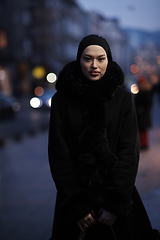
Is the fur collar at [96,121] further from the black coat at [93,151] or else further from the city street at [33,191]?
the city street at [33,191]

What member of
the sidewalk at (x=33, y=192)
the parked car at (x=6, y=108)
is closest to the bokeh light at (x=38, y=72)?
the parked car at (x=6, y=108)

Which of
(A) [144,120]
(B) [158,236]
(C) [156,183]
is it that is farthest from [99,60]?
(A) [144,120]

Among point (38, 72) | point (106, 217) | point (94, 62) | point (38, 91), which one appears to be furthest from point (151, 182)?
point (38, 72)

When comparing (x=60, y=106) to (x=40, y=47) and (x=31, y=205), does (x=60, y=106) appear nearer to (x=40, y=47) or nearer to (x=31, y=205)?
(x=31, y=205)

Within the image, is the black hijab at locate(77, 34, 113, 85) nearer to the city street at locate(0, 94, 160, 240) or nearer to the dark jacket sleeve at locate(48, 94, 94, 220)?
the dark jacket sleeve at locate(48, 94, 94, 220)

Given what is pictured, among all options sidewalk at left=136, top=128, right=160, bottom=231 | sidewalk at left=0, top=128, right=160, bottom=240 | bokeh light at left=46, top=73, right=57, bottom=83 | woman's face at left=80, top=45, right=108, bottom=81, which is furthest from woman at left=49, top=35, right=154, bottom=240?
bokeh light at left=46, top=73, right=57, bottom=83

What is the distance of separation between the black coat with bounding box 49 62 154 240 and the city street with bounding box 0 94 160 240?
166 cm

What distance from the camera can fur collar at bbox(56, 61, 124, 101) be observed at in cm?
223

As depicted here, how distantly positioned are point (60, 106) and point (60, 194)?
0.65 meters

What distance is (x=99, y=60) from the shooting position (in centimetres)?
227

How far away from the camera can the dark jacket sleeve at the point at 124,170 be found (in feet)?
7.13

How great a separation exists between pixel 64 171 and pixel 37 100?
2232 centimetres

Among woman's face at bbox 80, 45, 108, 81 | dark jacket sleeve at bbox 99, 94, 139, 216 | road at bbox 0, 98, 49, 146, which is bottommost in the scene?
road at bbox 0, 98, 49, 146

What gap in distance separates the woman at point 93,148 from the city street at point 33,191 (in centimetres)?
165
